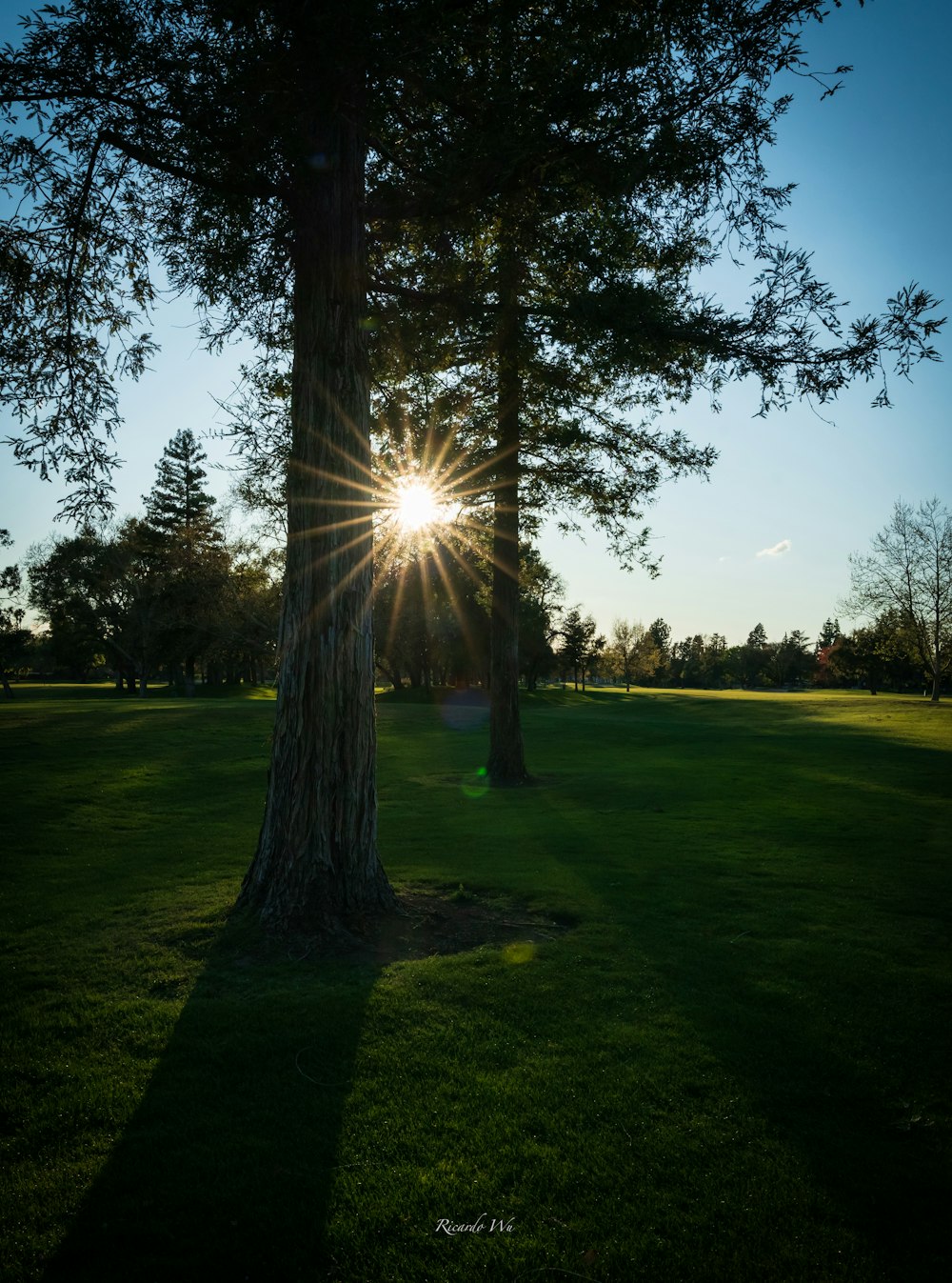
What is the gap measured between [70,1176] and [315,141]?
8.86 meters

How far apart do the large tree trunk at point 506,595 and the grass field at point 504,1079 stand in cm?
713

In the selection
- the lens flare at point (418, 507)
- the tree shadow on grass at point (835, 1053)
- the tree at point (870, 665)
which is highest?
the lens flare at point (418, 507)

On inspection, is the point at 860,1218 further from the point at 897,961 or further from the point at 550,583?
the point at 550,583

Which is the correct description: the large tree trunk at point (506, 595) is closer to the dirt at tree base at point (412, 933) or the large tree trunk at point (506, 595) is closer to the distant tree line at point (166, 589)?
the dirt at tree base at point (412, 933)

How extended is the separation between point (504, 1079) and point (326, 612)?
4568mm

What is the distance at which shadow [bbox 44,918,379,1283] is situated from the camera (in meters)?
3.12

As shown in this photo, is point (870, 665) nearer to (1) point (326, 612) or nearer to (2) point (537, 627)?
(2) point (537, 627)

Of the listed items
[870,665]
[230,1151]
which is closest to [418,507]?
[230,1151]

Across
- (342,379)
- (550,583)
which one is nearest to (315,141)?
(342,379)

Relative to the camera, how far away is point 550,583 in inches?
2334

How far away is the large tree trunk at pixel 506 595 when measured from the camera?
16.3 m

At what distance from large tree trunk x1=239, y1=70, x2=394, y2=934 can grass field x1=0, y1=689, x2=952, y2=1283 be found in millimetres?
913

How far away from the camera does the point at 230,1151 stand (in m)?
3.81

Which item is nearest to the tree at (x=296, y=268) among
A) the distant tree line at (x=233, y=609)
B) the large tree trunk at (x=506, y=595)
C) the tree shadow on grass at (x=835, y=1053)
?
the tree shadow on grass at (x=835, y=1053)
